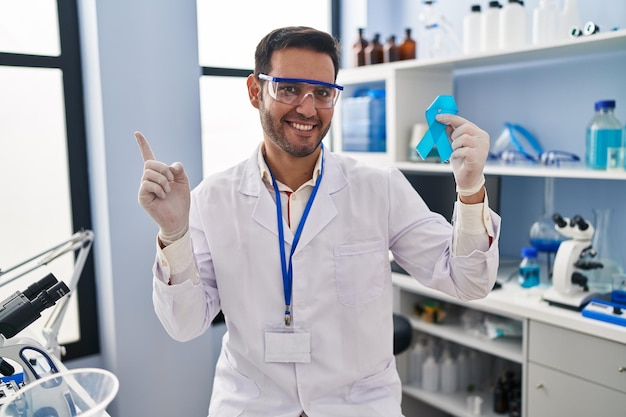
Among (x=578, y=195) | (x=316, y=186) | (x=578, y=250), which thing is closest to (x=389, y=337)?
(x=316, y=186)

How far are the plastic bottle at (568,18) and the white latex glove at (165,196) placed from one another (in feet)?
5.27

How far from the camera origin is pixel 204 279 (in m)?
1.52

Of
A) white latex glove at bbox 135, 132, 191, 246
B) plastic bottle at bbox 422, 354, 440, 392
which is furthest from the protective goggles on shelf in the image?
white latex glove at bbox 135, 132, 191, 246

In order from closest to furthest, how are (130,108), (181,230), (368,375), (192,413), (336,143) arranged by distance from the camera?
(181,230), (368,375), (130,108), (192,413), (336,143)

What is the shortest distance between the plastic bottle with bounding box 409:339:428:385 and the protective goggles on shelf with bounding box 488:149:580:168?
90 centimetres

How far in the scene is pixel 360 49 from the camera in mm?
2834

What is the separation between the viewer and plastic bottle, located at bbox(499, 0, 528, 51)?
7.28ft

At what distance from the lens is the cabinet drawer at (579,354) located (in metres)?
1.78

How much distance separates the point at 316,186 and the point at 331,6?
2.04 metres

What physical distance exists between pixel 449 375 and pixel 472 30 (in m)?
1.50

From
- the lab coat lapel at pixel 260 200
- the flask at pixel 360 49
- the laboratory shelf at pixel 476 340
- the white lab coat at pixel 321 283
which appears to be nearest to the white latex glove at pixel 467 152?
the white lab coat at pixel 321 283

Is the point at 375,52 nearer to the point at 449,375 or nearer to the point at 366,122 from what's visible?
the point at 366,122

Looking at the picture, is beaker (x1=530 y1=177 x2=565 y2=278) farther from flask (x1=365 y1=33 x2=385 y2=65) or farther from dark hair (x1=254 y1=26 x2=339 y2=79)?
dark hair (x1=254 y1=26 x2=339 y2=79)

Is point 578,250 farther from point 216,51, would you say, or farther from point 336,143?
point 216,51
